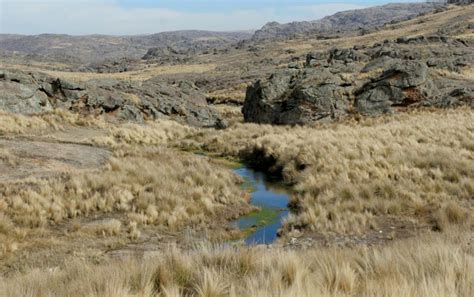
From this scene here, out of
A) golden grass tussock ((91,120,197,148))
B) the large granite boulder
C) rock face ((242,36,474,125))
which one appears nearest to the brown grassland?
golden grass tussock ((91,120,197,148))

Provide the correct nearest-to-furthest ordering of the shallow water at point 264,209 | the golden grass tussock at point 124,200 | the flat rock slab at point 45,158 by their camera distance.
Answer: the golden grass tussock at point 124,200 < the shallow water at point 264,209 < the flat rock slab at point 45,158

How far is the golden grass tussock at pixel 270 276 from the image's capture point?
519cm

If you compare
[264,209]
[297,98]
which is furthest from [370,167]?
[297,98]

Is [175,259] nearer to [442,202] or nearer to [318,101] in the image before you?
[442,202]

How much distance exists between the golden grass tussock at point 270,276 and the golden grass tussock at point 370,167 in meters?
6.02

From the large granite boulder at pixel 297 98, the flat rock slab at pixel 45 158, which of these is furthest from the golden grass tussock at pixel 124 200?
the large granite boulder at pixel 297 98

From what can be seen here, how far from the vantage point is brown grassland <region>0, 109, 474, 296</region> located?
5766 millimetres

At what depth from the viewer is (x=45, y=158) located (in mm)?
19375

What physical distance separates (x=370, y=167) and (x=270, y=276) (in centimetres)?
1363

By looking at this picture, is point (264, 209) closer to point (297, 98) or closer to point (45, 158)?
point (45, 158)

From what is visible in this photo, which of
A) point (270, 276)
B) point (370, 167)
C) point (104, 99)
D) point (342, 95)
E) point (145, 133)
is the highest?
point (342, 95)

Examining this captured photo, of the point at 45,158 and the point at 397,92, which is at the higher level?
the point at 397,92

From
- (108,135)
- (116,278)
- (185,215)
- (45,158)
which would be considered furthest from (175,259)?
(108,135)

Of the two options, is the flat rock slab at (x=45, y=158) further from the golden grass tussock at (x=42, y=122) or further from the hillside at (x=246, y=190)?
the golden grass tussock at (x=42, y=122)
